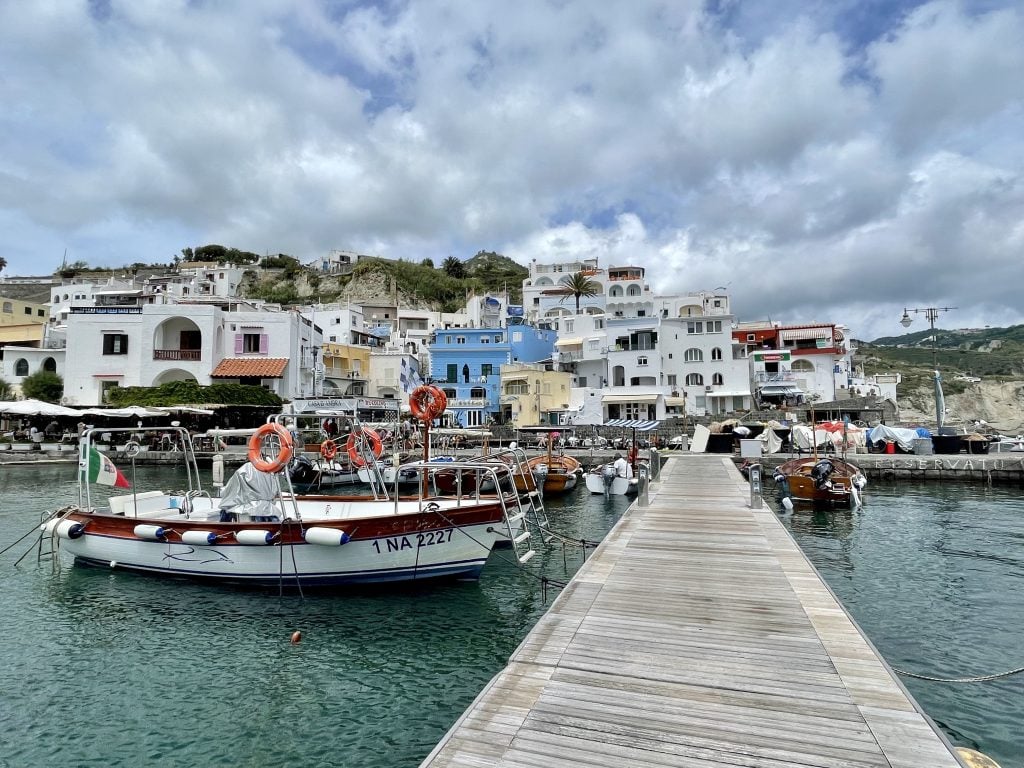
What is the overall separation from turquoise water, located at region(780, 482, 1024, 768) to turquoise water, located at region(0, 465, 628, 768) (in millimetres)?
6706

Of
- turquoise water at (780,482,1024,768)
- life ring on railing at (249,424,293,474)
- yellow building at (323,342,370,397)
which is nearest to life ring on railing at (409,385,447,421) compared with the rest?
life ring on railing at (249,424,293,474)

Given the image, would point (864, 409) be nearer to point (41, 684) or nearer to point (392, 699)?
point (392, 699)

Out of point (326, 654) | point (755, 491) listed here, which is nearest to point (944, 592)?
point (755, 491)

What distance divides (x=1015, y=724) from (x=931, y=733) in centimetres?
456

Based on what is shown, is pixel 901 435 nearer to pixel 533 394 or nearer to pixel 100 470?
pixel 533 394

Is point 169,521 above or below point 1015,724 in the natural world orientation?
above

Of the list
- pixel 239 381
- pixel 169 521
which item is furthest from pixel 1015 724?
pixel 239 381

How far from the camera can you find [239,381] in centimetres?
5000

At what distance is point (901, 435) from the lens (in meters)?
36.4

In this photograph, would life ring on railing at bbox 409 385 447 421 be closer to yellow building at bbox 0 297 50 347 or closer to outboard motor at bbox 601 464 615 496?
outboard motor at bbox 601 464 615 496

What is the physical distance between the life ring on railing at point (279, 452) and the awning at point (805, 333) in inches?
2347

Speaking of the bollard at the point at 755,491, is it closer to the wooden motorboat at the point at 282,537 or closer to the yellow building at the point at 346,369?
the wooden motorboat at the point at 282,537

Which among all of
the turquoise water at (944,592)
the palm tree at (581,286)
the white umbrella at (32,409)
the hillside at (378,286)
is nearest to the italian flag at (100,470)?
the turquoise water at (944,592)

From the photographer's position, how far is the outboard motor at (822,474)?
2400 cm
